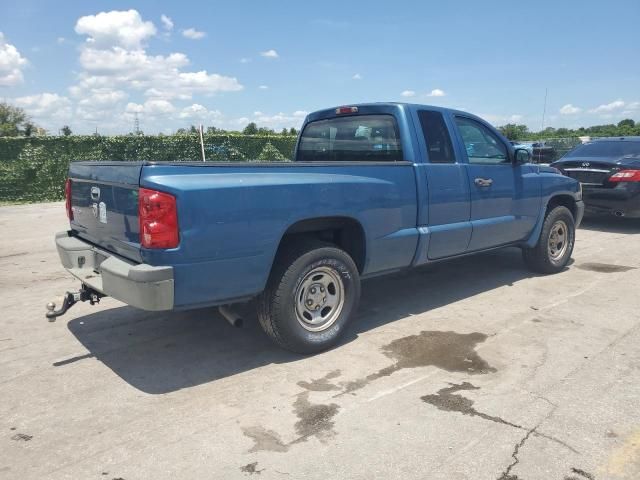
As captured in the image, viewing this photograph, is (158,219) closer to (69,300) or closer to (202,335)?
(69,300)

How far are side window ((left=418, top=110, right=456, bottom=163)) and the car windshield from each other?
21.4 feet

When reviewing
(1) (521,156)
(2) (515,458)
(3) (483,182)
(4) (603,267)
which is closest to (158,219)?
(2) (515,458)

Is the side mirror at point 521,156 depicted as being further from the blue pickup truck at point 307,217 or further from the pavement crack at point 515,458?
the pavement crack at point 515,458

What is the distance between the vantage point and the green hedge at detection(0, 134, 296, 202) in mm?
15734

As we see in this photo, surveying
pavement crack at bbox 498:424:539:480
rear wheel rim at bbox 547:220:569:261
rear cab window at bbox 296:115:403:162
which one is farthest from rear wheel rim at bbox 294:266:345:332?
rear wheel rim at bbox 547:220:569:261

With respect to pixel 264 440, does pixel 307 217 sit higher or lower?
higher

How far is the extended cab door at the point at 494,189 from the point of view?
5332 mm

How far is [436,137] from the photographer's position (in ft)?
16.5

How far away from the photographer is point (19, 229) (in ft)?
35.1

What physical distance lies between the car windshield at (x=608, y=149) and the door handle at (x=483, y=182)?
235 inches

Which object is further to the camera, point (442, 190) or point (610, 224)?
point (610, 224)

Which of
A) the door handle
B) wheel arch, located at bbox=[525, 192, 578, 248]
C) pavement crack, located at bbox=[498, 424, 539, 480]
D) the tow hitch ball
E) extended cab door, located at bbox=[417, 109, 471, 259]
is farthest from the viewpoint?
wheel arch, located at bbox=[525, 192, 578, 248]

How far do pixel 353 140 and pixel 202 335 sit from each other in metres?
2.39

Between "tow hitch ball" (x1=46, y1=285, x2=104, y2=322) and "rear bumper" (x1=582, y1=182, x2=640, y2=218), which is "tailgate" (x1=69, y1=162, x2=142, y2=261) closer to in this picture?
"tow hitch ball" (x1=46, y1=285, x2=104, y2=322)
